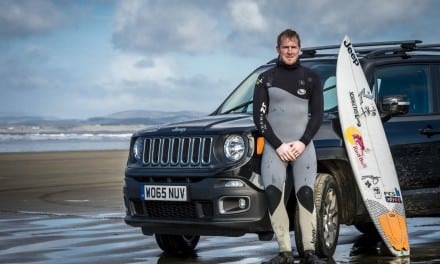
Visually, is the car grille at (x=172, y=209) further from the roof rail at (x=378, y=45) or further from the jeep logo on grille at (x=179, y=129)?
the roof rail at (x=378, y=45)

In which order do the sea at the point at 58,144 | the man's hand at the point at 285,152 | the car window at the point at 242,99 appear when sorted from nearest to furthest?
1. the man's hand at the point at 285,152
2. the car window at the point at 242,99
3. the sea at the point at 58,144

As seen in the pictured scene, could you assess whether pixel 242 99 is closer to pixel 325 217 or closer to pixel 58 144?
pixel 325 217

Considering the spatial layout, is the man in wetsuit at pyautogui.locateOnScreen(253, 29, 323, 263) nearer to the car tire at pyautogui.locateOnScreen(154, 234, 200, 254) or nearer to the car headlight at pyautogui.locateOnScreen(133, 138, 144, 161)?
the car headlight at pyautogui.locateOnScreen(133, 138, 144, 161)

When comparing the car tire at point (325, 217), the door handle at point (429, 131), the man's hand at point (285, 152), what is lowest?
the car tire at point (325, 217)

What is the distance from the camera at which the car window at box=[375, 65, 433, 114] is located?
30.1ft

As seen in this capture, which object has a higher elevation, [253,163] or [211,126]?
[211,126]

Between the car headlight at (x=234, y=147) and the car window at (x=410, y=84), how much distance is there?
197 centimetres

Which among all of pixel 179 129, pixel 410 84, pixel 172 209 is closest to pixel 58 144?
pixel 410 84

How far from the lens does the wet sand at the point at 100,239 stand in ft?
27.8

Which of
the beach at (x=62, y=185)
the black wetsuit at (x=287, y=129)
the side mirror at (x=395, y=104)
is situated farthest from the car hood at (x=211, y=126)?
the beach at (x=62, y=185)

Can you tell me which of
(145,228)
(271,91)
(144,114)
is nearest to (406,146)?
(271,91)

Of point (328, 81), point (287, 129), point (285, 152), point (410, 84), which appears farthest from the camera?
point (410, 84)

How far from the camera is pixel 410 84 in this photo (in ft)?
30.9

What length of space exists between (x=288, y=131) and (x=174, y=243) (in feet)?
6.52
